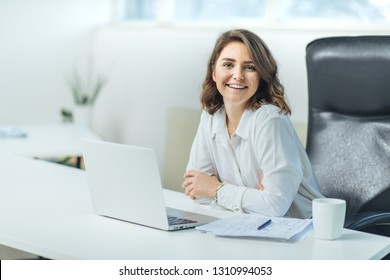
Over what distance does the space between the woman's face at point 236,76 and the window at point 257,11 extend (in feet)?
4.55

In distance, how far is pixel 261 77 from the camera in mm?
2275

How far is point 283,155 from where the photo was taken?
2143mm

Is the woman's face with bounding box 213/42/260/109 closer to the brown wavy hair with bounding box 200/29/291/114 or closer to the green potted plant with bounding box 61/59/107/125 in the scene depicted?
the brown wavy hair with bounding box 200/29/291/114

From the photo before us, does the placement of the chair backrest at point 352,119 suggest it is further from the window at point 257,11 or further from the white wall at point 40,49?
the white wall at point 40,49

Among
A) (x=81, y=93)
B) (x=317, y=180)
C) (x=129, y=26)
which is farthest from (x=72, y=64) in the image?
(x=317, y=180)

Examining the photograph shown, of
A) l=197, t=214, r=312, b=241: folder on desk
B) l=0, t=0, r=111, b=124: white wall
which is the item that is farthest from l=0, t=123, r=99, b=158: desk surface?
l=197, t=214, r=312, b=241: folder on desk

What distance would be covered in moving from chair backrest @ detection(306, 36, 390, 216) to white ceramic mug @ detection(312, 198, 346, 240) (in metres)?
Result: 0.71

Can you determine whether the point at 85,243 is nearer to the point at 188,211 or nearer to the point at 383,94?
the point at 188,211

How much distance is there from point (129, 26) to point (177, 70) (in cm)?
71

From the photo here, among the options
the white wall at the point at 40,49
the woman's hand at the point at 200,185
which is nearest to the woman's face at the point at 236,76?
the woman's hand at the point at 200,185

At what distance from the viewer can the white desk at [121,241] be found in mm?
1678

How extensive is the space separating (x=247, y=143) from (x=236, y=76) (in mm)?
206

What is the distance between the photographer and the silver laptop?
184 centimetres

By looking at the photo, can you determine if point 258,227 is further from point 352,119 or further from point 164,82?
point 164,82
